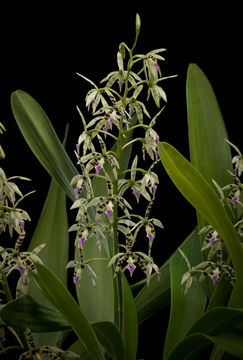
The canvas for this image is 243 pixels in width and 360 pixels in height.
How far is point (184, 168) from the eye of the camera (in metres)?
2.59

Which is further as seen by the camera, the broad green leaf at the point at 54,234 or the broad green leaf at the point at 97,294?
the broad green leaf at the point at 54,234

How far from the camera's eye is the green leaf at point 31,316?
8.73 ft

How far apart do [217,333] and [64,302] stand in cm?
65

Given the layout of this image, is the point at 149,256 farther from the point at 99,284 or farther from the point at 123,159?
the point at 123,159

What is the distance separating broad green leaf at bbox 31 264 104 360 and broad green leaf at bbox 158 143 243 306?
62 centimetres

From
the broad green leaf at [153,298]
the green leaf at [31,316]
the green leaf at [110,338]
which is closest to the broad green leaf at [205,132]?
the broad green leaf at [153,298]

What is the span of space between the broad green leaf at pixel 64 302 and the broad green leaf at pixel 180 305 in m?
0.44

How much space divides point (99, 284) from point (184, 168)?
3.36ft

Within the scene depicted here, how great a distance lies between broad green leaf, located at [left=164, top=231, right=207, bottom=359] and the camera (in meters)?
3.06

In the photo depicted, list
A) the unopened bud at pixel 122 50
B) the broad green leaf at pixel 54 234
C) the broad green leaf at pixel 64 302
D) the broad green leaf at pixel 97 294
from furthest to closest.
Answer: the broad green leaf at pixel 54 234 → the broad green leaf at pixel 97 294 → the unopened bud at pixel 122 50 → the broad green leaf at pixel 64 302

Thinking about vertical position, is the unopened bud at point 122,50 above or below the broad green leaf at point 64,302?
above

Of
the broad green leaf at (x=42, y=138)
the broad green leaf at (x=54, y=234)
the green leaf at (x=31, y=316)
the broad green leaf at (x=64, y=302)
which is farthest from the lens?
the broad green leaf at (x=54, y=234)

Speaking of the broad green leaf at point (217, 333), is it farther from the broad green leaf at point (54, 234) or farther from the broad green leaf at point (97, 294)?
the broad green leaf at point (54, 234)

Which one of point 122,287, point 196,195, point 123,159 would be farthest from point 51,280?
point 123,159
